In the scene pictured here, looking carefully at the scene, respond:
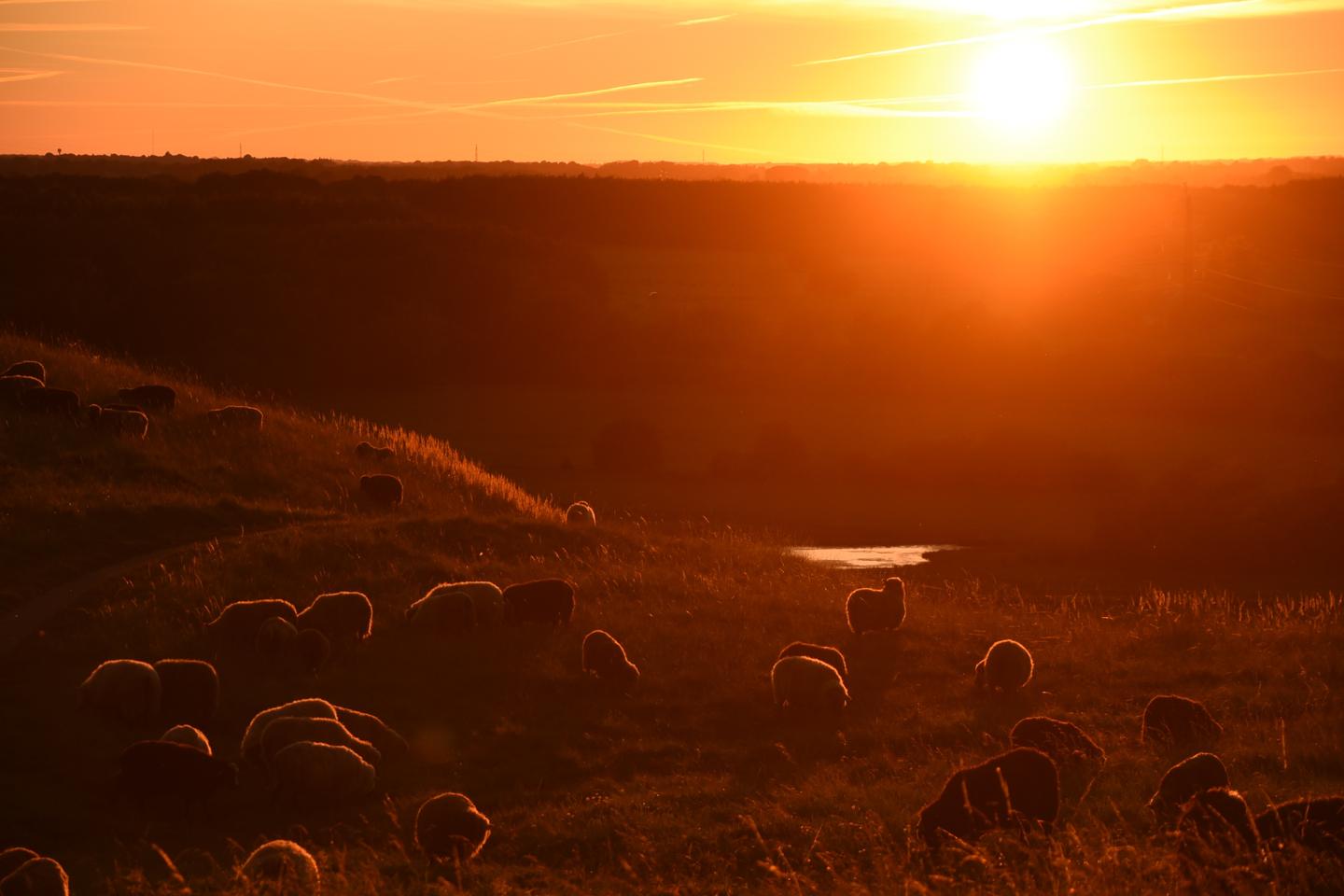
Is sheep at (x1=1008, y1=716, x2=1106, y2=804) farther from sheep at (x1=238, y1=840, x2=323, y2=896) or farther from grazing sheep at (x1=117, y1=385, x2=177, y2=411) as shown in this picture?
grazing sheep at (x1=117, y1=385, x2=177, y2=411)

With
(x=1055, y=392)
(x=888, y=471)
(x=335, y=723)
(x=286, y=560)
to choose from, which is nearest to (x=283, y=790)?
(x=335, y=723)

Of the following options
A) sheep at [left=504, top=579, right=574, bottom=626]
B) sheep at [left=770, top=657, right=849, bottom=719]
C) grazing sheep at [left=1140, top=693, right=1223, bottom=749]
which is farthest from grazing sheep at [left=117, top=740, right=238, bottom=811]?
grazing sheep at [left=1140, top=693, right=1223, bottom=749]

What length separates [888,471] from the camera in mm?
59062

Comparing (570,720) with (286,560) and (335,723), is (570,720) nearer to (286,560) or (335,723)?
(335,723)

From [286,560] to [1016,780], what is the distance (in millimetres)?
14236

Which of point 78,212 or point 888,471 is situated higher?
point 78,212

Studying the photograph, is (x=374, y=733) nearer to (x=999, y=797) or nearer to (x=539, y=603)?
(x=539, y=603)

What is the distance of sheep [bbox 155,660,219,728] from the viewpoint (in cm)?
1566

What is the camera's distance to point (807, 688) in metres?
16.7

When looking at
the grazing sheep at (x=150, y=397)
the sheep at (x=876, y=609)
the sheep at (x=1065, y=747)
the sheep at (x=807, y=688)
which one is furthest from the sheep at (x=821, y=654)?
the grazing sheep at (x=150, y=397)

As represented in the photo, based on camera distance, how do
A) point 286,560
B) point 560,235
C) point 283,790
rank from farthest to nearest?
point 560,235 → point 286,560 → point 283,790

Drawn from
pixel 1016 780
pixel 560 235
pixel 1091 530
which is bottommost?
pixel 1091 530

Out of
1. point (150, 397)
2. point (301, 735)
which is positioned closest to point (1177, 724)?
point (301, 735)

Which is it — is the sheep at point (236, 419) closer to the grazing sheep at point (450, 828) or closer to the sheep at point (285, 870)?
the grazing sheep at point (450, 828)
